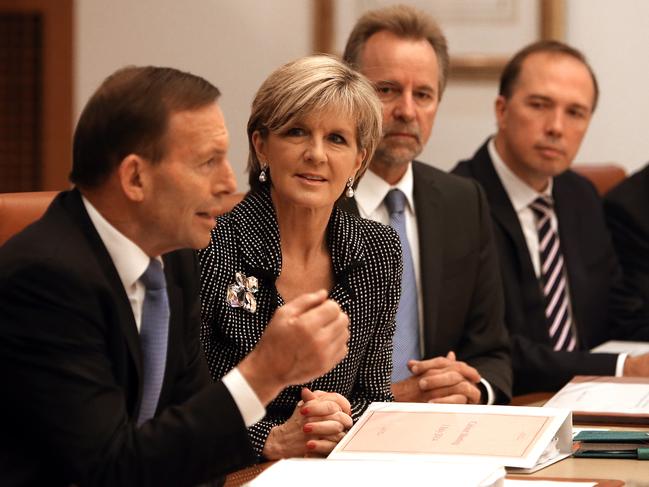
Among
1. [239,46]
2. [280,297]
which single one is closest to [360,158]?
[280,297]

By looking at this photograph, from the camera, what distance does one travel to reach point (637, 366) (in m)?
3.08

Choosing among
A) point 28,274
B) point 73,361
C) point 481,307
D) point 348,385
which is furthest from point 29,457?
point 481,307

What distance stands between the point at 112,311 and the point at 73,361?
0.10 metres

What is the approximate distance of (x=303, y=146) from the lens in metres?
2.52

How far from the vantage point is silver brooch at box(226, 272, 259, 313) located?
246cm

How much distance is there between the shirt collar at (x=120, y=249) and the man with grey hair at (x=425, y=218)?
3.65 feet

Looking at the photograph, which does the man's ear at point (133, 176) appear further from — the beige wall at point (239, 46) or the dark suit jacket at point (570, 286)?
the beige wall at point (239, 46)

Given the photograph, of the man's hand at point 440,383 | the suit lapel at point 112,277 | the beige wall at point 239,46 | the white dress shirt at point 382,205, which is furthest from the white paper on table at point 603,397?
the beige wall at point 239,46

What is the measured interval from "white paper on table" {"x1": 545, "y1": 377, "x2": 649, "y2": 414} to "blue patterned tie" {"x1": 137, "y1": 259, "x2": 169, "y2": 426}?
3.02 ft

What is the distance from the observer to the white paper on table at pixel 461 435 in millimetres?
1939

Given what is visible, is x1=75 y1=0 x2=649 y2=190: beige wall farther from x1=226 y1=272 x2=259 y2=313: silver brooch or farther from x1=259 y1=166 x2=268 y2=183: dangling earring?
x1=226 y1=272 x2=259 y2=313: silver brooch

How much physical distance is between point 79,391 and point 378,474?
46 cm

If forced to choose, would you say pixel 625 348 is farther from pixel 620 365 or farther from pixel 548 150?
pixel 548 150

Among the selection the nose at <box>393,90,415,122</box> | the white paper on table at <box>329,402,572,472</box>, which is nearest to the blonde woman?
the white paper on table at <box>329,402,572,472</box>
